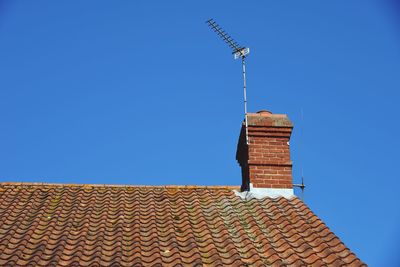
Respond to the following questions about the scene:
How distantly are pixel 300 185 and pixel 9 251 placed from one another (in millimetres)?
4906

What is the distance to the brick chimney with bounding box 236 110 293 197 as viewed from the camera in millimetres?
9734

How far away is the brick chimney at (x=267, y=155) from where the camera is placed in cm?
973

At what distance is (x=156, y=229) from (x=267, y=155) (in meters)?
2.78

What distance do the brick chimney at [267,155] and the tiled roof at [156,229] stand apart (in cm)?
39

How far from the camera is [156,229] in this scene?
815 cm

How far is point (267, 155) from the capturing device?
32.9ft

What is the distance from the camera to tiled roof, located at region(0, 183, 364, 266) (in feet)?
23.9

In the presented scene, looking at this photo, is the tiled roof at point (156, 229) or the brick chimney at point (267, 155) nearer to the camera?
the tiled roof at point (156, 229)

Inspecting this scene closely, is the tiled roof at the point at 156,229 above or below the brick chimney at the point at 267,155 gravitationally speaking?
below

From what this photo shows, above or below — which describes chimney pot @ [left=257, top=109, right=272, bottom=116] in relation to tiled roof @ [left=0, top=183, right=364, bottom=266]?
above

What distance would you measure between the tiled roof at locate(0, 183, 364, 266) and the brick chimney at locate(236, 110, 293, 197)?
388mm

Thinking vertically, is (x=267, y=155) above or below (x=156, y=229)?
above

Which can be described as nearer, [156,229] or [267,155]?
[156,229]

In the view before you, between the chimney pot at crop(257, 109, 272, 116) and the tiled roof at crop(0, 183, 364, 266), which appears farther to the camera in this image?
the chimney pot at crop(257, 109, 272, 116)
